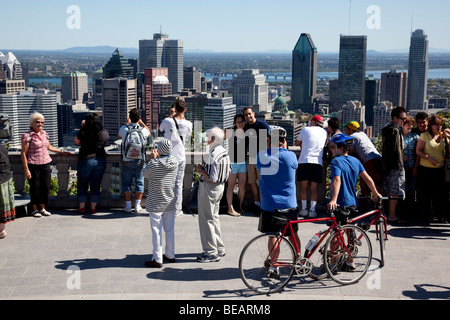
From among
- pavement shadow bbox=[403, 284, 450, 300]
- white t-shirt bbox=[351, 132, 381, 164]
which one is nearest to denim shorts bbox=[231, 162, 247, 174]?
white t-shirt bbox=[351, 132, 381, 164]

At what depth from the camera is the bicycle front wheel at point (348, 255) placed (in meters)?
6.13

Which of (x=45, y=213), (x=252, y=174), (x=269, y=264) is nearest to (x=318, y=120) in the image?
(x=252, y=174)

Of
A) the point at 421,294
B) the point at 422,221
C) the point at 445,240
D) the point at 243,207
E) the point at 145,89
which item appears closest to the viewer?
the point at 421,294

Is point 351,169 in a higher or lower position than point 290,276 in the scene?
higher

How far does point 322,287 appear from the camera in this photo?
6039 mm

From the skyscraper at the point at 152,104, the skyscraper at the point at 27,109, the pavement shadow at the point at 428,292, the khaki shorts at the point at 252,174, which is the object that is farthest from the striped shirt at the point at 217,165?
the skyscraper at the point at 152,104

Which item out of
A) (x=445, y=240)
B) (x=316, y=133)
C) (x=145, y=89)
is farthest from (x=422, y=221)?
(x=145, y=89)

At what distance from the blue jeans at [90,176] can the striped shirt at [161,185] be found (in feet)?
8.60

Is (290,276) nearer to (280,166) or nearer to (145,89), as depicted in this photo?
(280,166)

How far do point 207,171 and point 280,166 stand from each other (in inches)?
41.3

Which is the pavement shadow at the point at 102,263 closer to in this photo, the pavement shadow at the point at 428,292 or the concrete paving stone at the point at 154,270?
the concrete paving stone at the point at 154,270

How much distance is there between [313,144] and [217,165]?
8.41ft

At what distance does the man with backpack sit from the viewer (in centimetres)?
888

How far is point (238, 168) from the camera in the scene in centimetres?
898
